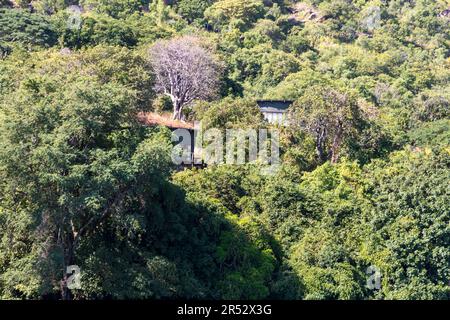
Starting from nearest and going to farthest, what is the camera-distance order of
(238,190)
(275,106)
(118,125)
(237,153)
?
1. (118,125)
2. (238,190)
3. (237,153)
4. (275,106)

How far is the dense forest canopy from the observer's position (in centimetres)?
1538

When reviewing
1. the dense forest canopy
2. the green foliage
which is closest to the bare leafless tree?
the dense forest canopy

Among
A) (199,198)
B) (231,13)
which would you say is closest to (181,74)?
(199,198)

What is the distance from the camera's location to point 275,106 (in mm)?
31047

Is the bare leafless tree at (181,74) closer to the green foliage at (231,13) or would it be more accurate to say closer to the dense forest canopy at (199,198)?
the dense forest canopy at (199,198)

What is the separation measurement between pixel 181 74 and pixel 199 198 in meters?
13.0

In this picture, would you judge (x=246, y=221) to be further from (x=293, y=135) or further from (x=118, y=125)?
(x=293, y=135)

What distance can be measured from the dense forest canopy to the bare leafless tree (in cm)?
39

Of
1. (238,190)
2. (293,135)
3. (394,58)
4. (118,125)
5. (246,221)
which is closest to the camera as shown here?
(118,125)

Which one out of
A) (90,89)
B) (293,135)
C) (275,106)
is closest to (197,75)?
(275,106)

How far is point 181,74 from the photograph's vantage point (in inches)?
1236

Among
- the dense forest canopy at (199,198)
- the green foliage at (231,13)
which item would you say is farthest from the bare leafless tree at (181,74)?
the green foliage at (231,13)

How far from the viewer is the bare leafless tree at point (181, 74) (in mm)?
31266

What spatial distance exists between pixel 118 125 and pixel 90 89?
4.28ft
